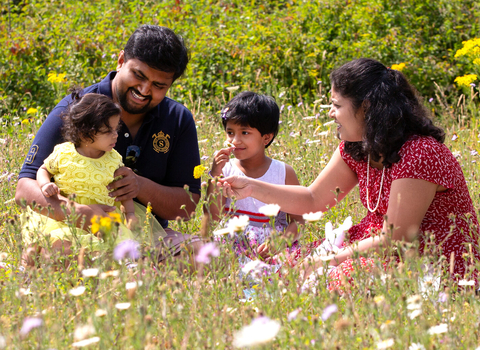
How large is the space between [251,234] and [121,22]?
234 inches

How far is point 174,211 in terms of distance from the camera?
9.95 feet

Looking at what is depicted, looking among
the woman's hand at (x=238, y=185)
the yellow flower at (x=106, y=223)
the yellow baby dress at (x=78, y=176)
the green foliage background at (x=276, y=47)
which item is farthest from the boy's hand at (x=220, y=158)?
the green foliage background at (x=276, y=47)

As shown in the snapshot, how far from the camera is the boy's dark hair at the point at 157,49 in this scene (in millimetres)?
2896

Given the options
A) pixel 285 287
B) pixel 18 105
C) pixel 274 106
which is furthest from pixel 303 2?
pixel 285 287

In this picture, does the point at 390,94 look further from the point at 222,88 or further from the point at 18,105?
the point at 18,105

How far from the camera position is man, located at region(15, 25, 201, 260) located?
286 centimetres

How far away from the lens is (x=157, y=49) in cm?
290

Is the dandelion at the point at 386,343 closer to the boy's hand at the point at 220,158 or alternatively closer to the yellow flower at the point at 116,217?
the yellow flower at the point at 116,217

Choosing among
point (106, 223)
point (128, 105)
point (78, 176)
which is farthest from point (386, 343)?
point (128, 105)

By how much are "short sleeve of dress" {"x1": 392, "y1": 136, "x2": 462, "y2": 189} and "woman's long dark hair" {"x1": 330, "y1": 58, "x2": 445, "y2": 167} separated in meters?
0.05

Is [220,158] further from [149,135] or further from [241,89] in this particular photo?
[241,89]

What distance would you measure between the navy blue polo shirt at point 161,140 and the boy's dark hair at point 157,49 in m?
0.28

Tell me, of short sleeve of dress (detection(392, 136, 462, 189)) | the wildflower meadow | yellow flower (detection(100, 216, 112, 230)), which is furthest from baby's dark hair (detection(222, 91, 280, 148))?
yellow flower (detection(100, 216, 112, 230))

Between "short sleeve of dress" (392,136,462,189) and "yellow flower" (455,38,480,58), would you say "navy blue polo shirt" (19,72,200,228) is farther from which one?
"yellow flower" (455,38,480,58)
